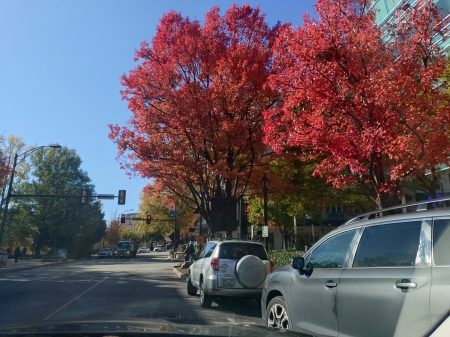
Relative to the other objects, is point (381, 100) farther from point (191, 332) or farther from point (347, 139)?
point (191, 332)

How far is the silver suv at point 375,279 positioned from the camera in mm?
3580

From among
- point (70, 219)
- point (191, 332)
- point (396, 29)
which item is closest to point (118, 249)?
point (70, 219)

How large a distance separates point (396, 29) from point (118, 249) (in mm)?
53317

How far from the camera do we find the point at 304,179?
18344mm

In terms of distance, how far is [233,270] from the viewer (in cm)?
979

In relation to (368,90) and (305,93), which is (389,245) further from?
(305,93)

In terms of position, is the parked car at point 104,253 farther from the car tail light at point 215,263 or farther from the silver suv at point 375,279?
the silver suv at point 375,279

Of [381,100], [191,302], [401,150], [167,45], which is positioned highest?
[167,45]

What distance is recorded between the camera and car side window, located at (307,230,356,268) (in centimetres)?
500

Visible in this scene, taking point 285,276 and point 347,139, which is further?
point 347,139

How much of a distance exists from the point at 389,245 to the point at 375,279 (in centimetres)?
41

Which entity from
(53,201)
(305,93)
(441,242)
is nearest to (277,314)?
(441,242)

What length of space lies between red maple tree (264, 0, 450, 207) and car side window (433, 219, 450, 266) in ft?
18.6

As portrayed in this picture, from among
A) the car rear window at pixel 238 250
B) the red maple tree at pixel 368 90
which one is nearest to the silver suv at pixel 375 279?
the car rear window at pixel 238 250
